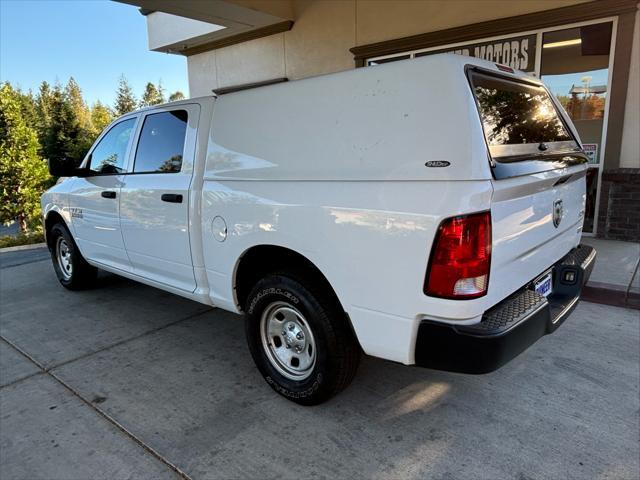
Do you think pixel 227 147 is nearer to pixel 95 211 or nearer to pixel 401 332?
pixel 401 332

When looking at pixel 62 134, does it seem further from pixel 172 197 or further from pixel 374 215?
pixel 374 215

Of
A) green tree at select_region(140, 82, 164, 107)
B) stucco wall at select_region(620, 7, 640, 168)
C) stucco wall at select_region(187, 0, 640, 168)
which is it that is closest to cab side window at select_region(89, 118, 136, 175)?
stucco wall at select_region(187, 0, 640, 168)

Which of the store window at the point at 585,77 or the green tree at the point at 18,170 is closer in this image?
the store window at the point at 585,77

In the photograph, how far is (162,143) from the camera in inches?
146

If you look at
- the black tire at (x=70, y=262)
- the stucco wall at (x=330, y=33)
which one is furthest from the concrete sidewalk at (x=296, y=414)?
the stucco wall at (x=330, y=33)

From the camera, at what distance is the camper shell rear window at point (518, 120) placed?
239 cm

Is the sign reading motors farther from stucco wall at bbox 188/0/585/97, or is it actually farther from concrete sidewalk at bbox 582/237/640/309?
concrete sidewalk at bbox 582/237/640/309

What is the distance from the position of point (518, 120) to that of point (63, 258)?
526 cm

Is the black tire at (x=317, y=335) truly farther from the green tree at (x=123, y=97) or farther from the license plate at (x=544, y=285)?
the green tree at (x=123, y=97)

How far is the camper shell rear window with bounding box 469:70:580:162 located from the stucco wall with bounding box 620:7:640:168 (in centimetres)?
389

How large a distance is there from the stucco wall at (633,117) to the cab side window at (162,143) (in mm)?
6118

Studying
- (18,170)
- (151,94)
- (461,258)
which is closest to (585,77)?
(461,258)

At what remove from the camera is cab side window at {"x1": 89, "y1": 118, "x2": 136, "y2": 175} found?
417 centimetres

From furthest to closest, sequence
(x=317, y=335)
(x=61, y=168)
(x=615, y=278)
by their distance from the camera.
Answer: (x=615, y=278)
(x=61, y=168)
(x=317, y=335)
